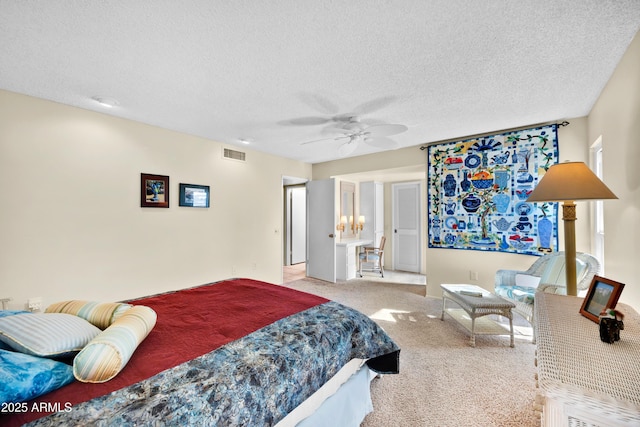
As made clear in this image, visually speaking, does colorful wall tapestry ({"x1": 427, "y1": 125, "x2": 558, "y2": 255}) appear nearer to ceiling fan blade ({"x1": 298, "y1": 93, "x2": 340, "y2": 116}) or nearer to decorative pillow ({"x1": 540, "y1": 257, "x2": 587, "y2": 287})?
decorative pillow ({"x1": 540, "y1": 257, "x2": 587, "y2": 287})

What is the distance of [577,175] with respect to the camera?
1588 millimetres

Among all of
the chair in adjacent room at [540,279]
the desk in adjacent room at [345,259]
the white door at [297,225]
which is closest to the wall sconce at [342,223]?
the desk in adjacent room at [345,259]

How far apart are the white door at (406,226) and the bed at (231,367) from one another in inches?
184

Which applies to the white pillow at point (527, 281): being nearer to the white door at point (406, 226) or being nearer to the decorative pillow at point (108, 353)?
the white door at point (406, 226)

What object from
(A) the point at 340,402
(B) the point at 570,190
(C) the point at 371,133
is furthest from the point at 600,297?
(C) the point at 371,133

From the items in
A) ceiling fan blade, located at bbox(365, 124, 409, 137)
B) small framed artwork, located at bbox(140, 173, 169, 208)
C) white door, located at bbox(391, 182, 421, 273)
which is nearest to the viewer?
ceiling fan blade, located at bbox(365, 124, 409, 137)

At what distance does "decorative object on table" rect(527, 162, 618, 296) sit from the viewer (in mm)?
1530

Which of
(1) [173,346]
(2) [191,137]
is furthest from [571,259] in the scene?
(2) [191,137]

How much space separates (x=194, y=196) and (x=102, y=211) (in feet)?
3.49

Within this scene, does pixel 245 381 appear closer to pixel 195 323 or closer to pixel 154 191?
pixel 195 323

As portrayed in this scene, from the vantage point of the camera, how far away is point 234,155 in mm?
4289

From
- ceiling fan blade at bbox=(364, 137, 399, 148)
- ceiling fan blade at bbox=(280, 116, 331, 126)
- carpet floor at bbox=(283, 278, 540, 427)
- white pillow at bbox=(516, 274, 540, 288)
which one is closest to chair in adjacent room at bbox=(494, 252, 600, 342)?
white pillow at bbox=(516, 274, 540, 288)

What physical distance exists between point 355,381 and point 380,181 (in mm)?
5263

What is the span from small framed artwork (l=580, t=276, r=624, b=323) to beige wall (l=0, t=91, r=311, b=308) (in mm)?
4005
